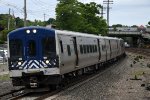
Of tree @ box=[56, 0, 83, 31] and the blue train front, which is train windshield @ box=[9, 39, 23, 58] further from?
tree @ box=[56, 0, 83, 31]

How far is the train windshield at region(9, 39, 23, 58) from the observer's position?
65.2ft

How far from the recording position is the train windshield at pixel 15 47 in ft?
65.2

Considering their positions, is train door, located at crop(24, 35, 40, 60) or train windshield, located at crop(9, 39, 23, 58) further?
train windshield, located at crop(9, 39, 23, 58)

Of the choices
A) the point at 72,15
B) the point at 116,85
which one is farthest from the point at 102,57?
the point at 72,15

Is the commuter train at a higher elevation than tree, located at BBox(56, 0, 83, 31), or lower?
lower

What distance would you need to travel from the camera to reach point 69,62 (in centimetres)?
2214

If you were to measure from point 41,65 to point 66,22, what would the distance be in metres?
39.6

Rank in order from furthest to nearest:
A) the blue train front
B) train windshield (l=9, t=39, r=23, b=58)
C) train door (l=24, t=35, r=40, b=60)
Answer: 1. train windshield (l=9, t=39, r=23, b=58)
2. train door (l=24, t=35, r=40, b=60)
3. the blue train front

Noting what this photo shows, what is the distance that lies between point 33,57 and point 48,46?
0.78 meters

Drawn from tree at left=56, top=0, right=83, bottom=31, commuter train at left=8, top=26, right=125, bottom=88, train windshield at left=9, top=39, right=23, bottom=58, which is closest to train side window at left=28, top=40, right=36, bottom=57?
commuter train at left=8, top=26, right=125, bottom=88

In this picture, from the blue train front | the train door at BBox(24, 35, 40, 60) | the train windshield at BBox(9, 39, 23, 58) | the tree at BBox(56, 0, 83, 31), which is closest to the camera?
the blue train front

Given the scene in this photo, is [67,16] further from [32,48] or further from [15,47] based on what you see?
[32,48]

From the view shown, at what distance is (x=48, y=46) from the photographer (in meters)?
19.9

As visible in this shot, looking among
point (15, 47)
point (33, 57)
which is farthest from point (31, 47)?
point (15, 47)
